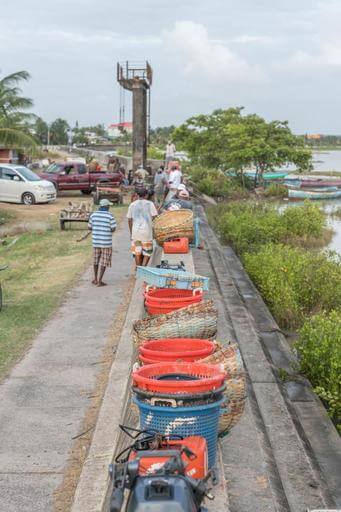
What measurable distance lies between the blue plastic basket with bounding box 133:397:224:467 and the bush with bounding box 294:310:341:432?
4.41 m

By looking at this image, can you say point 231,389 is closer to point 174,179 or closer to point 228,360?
point 228,360

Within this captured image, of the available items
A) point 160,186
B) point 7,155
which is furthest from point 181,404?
point 7,155

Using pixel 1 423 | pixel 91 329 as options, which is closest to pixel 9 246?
pixel 91 329

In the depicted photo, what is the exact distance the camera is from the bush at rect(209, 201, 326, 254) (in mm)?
23334

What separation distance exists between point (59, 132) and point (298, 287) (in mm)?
113512

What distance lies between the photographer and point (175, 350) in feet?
20.1

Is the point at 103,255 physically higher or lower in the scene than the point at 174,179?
lower

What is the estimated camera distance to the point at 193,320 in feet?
23.4

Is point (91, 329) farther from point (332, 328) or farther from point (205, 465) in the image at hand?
point (205, 465)

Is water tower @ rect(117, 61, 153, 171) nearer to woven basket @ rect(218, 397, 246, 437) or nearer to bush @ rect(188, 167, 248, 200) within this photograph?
bush @ rect(188, 167, 248, 200)

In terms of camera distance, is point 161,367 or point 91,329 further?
point 91,329

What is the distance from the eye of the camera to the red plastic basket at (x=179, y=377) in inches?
190

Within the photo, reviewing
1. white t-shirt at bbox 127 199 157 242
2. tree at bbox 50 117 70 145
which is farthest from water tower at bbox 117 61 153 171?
tree at bbox 50 117 70 145

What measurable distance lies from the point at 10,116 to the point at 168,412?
115 ft
